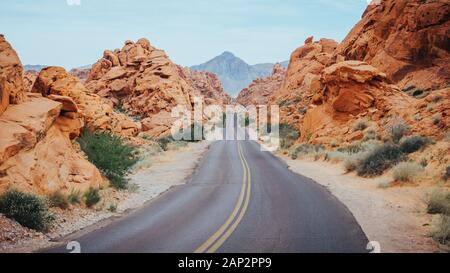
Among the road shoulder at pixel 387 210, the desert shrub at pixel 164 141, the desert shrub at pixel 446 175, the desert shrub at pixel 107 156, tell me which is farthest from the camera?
the desert shrub at pixel 164 141

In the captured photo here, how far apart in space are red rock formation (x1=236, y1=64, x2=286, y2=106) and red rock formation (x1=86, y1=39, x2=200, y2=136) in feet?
202

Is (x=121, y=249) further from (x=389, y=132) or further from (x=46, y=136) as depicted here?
(x=389, y=132)

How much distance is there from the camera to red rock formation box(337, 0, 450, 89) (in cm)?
3431

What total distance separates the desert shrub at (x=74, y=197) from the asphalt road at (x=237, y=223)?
5.39 ft

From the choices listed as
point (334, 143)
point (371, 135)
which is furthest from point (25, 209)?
point (334, 143)

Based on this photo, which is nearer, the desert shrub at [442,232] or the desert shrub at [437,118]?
the desert shrub at [442,232]

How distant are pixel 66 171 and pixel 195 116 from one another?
1828 inches

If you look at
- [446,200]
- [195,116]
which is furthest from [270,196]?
[195,116]

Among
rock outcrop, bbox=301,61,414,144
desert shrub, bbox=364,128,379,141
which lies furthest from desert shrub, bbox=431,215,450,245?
rock outcrop, bbox=301,61,414,144

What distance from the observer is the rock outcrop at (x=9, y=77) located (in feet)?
38.5

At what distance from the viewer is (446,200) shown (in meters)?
11.4

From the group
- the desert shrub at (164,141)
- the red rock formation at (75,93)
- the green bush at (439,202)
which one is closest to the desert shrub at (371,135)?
the green bush at (439,202)

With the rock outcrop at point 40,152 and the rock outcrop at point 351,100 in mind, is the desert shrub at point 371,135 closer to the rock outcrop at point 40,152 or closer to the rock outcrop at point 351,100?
the rock outcrop at point 351,100

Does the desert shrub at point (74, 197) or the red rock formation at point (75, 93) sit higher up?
the red rock formation at point (75, 93)
